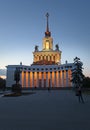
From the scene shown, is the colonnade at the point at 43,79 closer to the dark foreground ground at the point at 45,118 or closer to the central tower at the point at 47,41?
the central tower at the point at 47,41

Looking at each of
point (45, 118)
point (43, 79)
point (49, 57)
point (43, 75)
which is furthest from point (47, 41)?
point (45, 118)

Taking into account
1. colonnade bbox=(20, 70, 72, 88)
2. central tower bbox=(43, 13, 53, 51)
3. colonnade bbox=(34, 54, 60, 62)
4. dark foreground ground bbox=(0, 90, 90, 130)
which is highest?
central tower bbox=(43, 13, 53, 51)

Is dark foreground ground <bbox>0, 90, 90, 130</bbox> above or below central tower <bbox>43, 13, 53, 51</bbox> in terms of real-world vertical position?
below

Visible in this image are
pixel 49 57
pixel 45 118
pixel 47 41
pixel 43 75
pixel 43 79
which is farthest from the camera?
pixel 47 41

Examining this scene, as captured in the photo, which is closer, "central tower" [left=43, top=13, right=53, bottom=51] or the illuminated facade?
the illuminated facade

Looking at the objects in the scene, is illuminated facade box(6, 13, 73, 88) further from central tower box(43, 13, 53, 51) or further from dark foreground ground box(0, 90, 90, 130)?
dark foreground ground box(0, 90, 90, 130)

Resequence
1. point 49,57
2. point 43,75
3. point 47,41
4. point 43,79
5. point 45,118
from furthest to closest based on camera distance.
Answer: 1. point 47,41
2. point 49,57
3. point 43,75
4. point 43,79
5. point 45,118

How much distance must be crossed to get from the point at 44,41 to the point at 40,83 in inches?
1793

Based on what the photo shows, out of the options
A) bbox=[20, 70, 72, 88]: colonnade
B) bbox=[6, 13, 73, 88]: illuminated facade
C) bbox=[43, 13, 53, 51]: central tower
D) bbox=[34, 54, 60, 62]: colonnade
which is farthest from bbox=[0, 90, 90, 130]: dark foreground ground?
bbox=[43, 13, 53, 51]: central tower

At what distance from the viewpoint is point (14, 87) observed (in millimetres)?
50094

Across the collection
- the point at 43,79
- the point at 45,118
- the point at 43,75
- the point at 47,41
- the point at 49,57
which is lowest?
the point at 45,118

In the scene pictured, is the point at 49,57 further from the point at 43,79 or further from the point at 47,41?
the point at 43,79

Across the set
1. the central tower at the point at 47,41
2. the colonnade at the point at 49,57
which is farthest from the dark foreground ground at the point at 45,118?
the central tower at the point at 47,41

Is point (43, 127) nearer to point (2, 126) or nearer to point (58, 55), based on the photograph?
point (2, 126)
